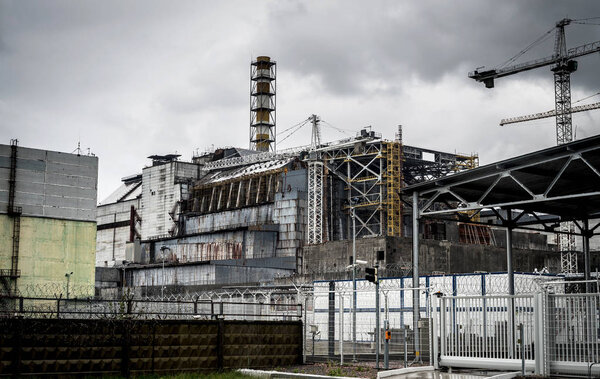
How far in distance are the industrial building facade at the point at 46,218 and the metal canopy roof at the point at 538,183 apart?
5106cm

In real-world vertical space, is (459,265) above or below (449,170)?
below

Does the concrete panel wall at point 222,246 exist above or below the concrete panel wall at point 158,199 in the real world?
below

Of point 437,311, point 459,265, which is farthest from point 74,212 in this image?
point 437,311

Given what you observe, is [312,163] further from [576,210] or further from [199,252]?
[576,210]

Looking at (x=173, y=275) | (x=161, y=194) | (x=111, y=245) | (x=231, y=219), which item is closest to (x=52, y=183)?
(x=173, y=275)

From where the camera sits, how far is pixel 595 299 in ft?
57.4

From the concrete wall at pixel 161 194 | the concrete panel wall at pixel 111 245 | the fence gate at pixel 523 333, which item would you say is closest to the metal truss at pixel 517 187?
the fence gate at pixel 523 333

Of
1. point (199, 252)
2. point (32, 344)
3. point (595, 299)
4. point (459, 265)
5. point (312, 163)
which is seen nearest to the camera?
point (595, 299)

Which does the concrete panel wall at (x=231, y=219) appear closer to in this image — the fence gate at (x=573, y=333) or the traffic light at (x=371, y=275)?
the traffic light at (x=371, y=275)

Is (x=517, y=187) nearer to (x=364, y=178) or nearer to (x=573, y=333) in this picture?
(x=573, y=333)

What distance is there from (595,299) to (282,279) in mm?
58600

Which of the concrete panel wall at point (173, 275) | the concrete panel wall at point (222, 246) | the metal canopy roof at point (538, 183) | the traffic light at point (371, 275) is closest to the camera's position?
the traffic light at point (371, 275)

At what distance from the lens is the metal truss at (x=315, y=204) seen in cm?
8606

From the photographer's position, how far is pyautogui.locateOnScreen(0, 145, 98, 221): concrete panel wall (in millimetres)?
73125
